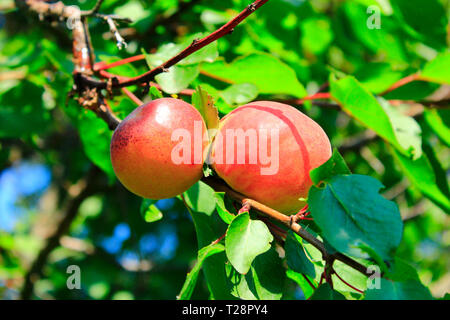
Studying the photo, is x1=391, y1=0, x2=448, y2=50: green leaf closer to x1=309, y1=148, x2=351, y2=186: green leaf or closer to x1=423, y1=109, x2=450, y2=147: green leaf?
x1=423, y1=109, x2=450, y2=147: green leaf

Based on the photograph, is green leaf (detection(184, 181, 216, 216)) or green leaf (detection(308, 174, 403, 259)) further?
green leaf (detection(184, 181, 216, 216))

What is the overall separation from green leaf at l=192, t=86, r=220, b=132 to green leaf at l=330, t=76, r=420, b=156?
1.33ft

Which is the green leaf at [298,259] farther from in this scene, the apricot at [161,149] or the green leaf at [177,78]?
the green leaf at [177,78]

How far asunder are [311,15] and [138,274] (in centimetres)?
→ 132

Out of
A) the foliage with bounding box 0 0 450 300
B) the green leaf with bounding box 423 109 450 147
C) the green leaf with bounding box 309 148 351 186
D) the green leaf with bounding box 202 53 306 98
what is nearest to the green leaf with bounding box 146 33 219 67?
the foliage with bounding box 0 0 450 300

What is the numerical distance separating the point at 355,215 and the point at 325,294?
13 centimetres

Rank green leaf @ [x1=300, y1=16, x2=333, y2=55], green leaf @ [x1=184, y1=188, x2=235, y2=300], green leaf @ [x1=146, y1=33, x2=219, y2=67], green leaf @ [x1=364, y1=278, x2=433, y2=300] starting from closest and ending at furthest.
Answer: green leaf @ [x1=364, y1=278, x2=433, y2=300], green leaf @ [x1=184, y1=188, x2=235, y2=300], green leaf @ [x1=146, y1=33, x2=219, y2=67], green leaf @ [x1=300, y1=16, x2=333, y2=55]

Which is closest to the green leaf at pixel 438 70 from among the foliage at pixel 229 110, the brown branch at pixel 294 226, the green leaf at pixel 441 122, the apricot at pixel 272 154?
the foliage at pixel 229 110

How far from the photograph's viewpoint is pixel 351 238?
57 centimetres

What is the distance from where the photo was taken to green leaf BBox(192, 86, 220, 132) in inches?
28.3

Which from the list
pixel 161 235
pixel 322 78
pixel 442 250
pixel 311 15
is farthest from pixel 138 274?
pixel 442 250

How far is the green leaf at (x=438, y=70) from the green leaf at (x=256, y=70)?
1.24 ft

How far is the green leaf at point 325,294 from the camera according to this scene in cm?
62

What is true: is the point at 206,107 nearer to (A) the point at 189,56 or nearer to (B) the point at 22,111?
(A) the point at 189,56
